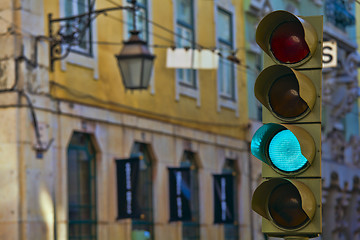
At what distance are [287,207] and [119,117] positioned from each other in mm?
12945

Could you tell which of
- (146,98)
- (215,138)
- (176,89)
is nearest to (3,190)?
(146,98)

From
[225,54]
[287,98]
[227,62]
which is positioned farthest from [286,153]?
[227,62]

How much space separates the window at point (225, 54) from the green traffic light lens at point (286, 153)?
17.8 metres

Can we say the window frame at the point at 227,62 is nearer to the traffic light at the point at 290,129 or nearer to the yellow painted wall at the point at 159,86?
the yellow painted wall at the point at 159,86

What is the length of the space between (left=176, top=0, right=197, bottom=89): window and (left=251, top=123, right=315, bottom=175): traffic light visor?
15412 millimetres

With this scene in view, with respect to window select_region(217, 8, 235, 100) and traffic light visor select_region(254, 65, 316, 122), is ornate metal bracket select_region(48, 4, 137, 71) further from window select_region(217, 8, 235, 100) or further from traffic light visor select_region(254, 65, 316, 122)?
traffic light visor select_region(254, 65, 316, 122)

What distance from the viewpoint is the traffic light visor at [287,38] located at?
5461 millimetres

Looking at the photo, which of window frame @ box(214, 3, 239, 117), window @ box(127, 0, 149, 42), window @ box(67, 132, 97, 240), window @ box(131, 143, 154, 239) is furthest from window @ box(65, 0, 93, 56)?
window frame @ box(214, 3, 239, 117)

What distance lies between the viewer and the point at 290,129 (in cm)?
534

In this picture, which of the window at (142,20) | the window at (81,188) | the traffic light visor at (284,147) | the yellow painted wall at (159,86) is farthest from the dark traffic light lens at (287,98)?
the window at (142,20)

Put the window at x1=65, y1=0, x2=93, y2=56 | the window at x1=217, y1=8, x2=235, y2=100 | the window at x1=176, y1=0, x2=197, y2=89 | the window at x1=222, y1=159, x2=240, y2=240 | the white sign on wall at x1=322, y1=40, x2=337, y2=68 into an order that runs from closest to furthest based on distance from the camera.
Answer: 1. the window at x1=65, y1=0, x2=93, y2=56
2. the white sign on wall at x1=322, y1=40, x2=337, y2=68
3. the window at x1=176, y1=0, x2=197, y2=89
4. the window at x1=217, y1=8, x2=235, y2=100
5. the window at x1=222, y1=159, x2=240, y2=240

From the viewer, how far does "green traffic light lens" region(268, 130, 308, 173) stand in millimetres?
5410

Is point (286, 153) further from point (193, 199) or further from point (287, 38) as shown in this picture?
point (193, 199)

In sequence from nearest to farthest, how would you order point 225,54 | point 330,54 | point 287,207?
1. point 287,207
2. point 330,54
3. point 225,54
